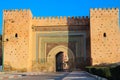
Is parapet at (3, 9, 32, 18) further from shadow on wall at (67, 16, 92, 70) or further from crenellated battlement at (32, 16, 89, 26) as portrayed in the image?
shadow on wall at (67, 16, 92, 70)

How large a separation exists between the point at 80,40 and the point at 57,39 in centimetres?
176

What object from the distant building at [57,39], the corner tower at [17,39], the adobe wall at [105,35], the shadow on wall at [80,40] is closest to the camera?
the adobe wall at [105,35]

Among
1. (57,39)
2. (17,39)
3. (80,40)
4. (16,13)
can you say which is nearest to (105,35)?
(80,40)

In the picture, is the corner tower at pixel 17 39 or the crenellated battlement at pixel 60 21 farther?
the crenellated battlement at pixel 60 21

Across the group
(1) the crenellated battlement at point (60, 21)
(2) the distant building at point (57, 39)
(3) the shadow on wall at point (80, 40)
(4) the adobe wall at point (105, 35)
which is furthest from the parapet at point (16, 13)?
(4) the adobe wall at point (105, 35)

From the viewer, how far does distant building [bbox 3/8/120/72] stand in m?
21.5

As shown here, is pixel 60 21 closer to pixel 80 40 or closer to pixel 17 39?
pixel 80 40

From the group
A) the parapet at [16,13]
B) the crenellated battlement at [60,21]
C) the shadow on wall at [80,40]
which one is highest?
the parapet at [16,13]

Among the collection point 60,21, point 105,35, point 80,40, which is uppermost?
point 60,21

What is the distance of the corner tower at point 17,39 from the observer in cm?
2166

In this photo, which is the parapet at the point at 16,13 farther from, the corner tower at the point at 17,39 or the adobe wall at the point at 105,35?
the adobe wall at the point at 105,35

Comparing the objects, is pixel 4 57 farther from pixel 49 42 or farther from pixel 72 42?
pixel 72 42

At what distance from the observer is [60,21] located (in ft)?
75.2

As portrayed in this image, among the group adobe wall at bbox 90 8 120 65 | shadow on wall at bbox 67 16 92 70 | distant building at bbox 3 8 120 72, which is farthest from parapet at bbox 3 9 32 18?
adobe wall at bbox 90 8 120 65
